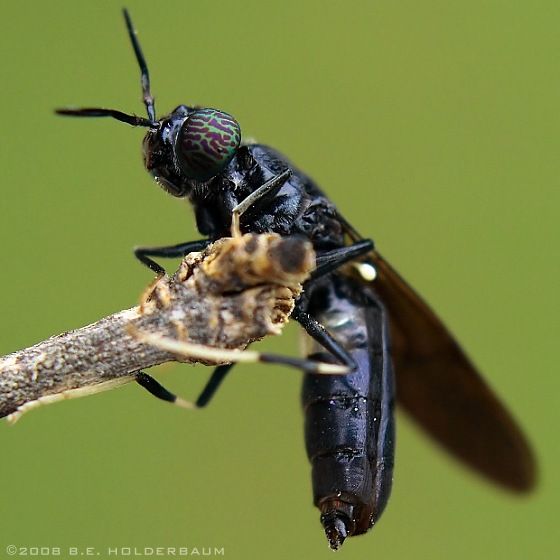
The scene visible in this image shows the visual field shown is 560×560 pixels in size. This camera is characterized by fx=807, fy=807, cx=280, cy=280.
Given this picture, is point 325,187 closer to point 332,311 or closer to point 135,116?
point 332,311

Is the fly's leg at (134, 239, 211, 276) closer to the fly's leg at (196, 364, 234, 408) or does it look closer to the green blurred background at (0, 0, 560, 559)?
the fly's leg at (196, 364, 234, 408)

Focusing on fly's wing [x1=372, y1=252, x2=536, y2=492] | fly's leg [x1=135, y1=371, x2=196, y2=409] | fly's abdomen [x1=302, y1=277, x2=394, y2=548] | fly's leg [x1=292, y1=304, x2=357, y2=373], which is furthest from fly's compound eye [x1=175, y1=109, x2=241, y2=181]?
fly's wing [x1=372, y1=252, x2=536, y2=492]

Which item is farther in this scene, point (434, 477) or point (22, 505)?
point (434, 477)

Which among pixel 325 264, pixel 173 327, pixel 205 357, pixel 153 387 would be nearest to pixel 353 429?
pixel 325 264

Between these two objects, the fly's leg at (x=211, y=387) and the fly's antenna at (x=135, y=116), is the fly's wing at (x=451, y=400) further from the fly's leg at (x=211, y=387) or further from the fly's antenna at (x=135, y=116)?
the fly's antenna at (x=135, y=116)

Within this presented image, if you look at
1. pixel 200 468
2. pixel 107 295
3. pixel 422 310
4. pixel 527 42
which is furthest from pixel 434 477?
pixel 527 42

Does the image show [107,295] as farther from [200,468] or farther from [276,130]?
[276,130]
